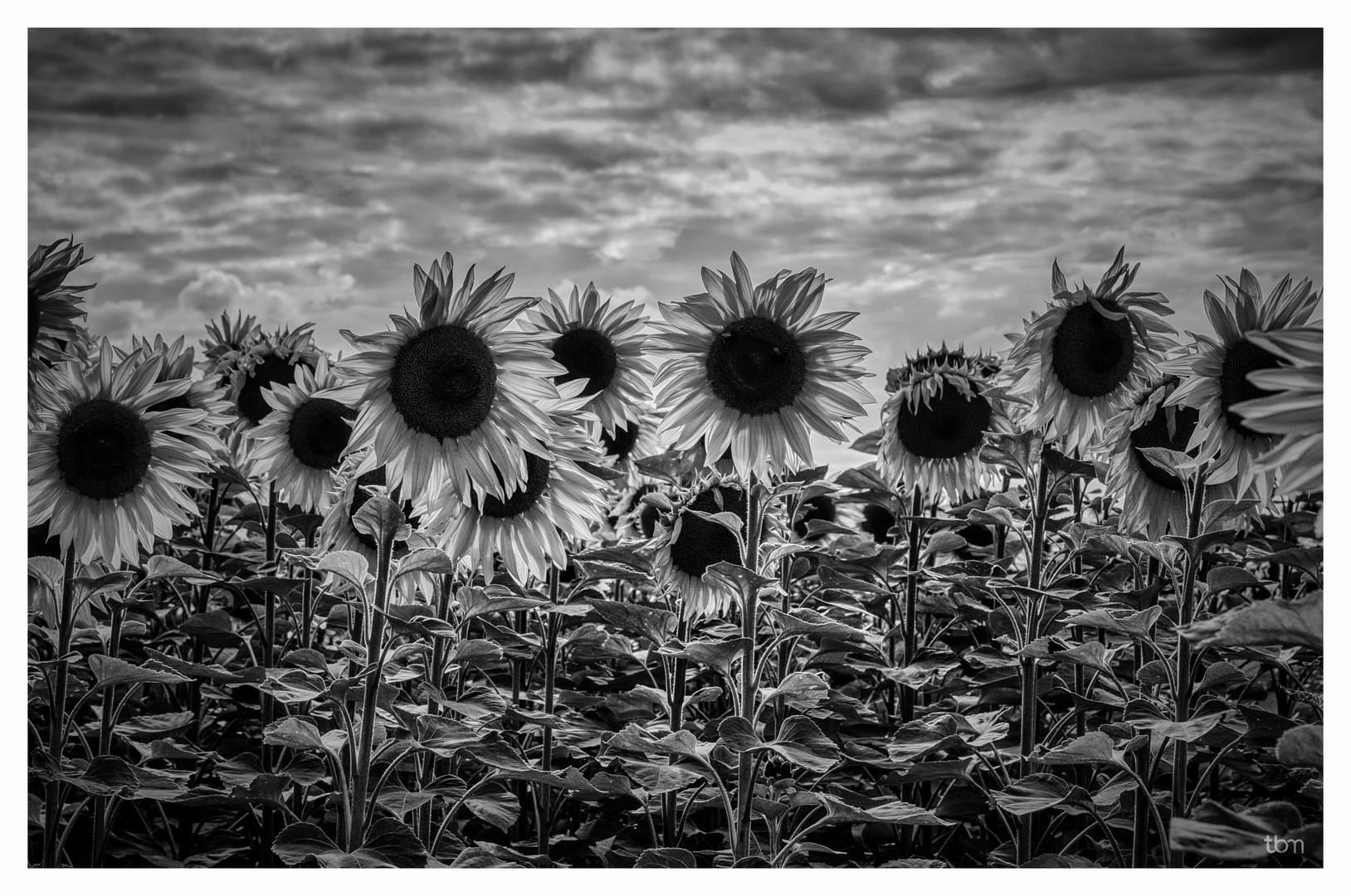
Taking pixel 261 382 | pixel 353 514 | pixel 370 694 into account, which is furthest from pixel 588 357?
pixel 370 694

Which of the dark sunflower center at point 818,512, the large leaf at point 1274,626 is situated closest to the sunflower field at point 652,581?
the large leaf at point 1274,626

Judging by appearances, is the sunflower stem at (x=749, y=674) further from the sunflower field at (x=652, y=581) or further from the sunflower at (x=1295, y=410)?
the sunflower at (x=1295, y=410)

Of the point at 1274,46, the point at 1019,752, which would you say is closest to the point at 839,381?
the point at 1019,752

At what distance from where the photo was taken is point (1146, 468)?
2670 millimetres

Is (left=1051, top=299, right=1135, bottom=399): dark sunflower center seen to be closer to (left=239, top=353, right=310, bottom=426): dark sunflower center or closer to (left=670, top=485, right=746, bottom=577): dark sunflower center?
(left=670, top=485, right=746, bottom=577): dark sunflower center

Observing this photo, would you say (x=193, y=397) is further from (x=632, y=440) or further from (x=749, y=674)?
(x=749, y=674)

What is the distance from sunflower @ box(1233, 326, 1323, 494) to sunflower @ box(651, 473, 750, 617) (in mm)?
1205

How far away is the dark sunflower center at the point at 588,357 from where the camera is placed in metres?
2.95

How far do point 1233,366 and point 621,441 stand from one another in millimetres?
1705

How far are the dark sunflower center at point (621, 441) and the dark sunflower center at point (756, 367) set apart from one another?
30.1 inches

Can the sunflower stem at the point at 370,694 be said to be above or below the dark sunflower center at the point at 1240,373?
below

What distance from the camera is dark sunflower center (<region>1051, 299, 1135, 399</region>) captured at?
8.78ft
